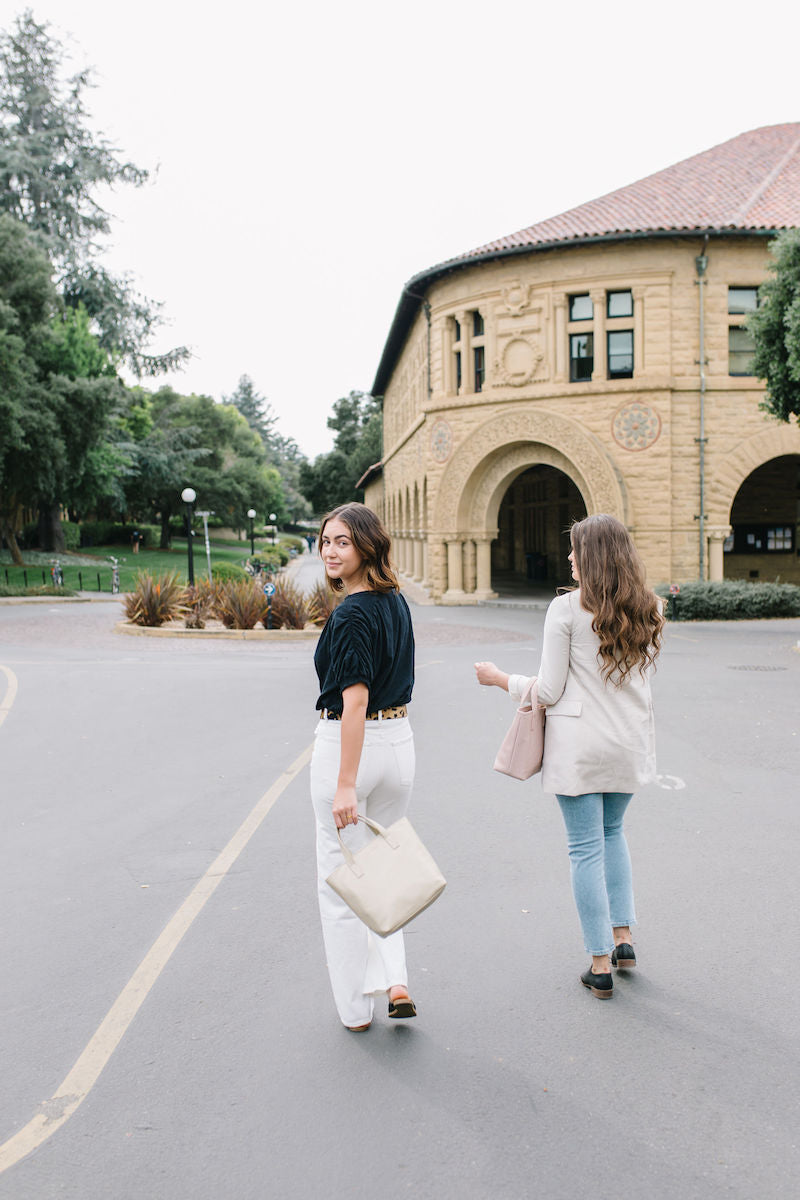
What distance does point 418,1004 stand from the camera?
3969 millimetres

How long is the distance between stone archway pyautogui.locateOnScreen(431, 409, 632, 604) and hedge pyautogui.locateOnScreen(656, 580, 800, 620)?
4.22m

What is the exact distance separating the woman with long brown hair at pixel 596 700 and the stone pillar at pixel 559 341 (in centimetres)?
2542

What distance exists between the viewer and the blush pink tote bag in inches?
161

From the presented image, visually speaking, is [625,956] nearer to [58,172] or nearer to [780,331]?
[780,331]

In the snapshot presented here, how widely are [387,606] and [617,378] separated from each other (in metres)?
26.0

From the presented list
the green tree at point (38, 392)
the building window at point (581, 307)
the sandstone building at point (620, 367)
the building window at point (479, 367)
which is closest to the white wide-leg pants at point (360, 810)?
the sandstone building at point (620, 367)

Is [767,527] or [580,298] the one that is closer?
[580,298]

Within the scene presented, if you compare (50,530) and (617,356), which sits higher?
(617,356)

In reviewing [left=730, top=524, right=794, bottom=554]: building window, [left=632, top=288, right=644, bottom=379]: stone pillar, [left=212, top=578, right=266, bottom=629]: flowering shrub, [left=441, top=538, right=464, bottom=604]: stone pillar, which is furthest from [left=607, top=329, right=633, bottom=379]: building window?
[left=212, top=578, right=266, bottom=629]: flowering shrub

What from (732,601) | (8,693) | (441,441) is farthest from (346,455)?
(8,693)

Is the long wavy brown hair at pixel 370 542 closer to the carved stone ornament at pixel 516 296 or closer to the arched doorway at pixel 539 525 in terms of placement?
the carved stone ornament at pixel 516 296

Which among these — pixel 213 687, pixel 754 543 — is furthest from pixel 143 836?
pixel 754 543

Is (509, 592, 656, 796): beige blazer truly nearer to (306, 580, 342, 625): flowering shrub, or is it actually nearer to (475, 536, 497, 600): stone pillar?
(306, 580, 342, 625): flowering shrub

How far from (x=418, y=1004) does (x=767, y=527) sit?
32.3 meters
